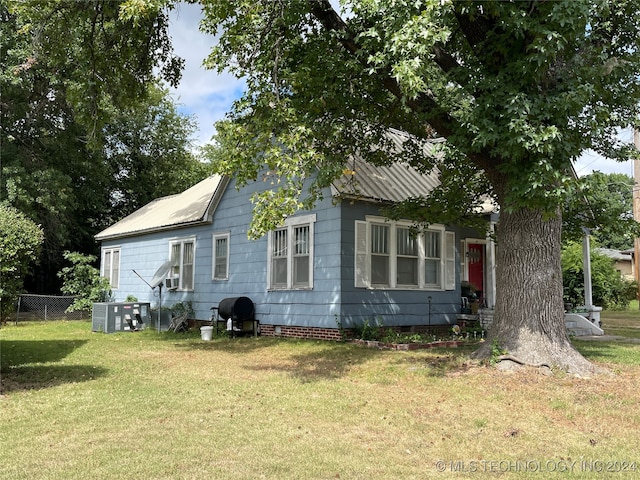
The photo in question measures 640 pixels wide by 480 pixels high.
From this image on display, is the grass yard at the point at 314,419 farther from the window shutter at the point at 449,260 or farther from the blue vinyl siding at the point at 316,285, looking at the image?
the window shutter at the point at 449,260

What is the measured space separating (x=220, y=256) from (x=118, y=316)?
12.2 feet

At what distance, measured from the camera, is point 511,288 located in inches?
336

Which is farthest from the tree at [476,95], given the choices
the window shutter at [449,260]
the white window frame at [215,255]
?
the white window frame at [215,255]

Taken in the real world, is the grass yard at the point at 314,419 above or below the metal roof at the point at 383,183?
below

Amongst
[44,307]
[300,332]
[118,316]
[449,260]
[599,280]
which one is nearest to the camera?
[300,332]

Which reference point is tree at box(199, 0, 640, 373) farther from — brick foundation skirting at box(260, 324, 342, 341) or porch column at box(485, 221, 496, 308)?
porch column at box(485, 221, 496, 308)

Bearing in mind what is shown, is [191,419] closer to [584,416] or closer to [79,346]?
[584,416]

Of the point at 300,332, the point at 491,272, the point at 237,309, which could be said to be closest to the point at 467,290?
the point at 491,272

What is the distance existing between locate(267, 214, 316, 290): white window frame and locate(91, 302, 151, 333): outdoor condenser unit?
553 cm

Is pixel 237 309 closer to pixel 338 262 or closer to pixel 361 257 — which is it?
pixel 338 262

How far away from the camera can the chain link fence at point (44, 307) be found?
2083cm

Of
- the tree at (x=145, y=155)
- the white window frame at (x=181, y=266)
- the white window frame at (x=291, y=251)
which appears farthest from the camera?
the tree at (x=145, y=155)

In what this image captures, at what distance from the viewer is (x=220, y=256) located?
1638 centimetres

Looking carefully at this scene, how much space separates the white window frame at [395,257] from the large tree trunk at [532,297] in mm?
4389
